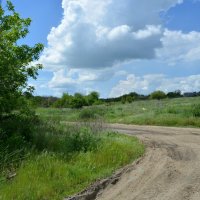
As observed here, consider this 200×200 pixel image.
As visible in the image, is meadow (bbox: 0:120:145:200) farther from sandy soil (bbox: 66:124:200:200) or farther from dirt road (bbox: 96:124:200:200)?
dirt road (bbox: 96:124:200:200)

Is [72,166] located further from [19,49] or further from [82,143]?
[19,49]

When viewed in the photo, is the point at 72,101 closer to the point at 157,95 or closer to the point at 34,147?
the point at 157,95

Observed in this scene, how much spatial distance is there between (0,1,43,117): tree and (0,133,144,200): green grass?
128 inches

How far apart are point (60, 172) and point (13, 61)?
518cm

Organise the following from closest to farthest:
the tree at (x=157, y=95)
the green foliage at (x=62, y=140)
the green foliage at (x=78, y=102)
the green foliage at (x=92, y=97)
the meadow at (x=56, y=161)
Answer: the meadow at (x=56, y=161)
the green foliage at (x=62, y=140)
the green foliage at (x=78, y=102)
the green foliage at (x=92, y=97)
the tree at (x=157, y=95)

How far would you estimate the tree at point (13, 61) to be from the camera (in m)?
14.3

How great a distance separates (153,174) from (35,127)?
5.75 m

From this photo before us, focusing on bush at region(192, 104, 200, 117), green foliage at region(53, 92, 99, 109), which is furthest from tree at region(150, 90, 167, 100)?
bush at region(192, 104, 200, 117)

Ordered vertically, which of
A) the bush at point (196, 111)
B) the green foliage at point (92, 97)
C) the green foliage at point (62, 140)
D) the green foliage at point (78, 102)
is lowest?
the green foliage at point (62, 140)

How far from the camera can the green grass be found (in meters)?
9.33

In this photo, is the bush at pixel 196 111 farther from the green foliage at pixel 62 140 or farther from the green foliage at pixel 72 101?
the green foliage at pixel 72 101

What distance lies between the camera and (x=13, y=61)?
574 inches

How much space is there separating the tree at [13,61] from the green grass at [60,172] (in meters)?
3.24

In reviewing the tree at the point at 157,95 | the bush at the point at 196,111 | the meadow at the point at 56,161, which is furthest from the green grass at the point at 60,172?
the tree at the point at 157,95
